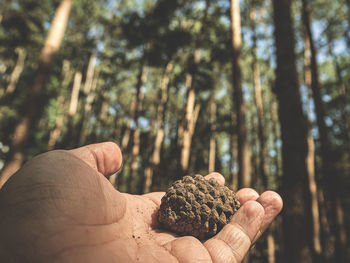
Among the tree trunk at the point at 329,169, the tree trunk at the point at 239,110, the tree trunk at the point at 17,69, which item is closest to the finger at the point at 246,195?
the tree trunk at the point at 239,110

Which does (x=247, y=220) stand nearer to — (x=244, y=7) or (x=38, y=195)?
(x=38, y=195)

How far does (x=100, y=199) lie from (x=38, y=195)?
44 cm

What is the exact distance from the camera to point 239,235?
217 centimetres

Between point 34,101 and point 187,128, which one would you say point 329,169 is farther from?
point 34,101

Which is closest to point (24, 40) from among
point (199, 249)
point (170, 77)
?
point (170, 77)

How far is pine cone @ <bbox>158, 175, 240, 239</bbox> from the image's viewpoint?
240 centimetres

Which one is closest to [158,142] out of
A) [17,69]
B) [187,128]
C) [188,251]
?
[187,128]

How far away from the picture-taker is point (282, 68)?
3.91 meters

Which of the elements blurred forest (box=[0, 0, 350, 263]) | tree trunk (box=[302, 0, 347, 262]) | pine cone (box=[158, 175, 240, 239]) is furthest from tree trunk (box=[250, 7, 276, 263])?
pine cone (box=[158, 175, 240, 239])

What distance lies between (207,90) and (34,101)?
13237mm

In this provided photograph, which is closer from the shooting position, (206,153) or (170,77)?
(170,77)

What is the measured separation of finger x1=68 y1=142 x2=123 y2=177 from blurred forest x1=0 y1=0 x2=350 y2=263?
103 inches

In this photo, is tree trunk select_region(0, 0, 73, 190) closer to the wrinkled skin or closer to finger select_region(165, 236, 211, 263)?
the wrinkled skin

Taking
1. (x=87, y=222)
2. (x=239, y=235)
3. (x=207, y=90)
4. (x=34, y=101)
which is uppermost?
(x=207, y=90)
